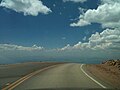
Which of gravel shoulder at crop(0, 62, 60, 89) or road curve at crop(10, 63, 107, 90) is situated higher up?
gravel shoulder at crop(0, 62, 60, 89)

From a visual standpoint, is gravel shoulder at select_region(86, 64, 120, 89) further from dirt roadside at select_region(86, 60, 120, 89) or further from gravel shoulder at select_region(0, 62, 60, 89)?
gravel shoulder at select_region(0, 62, 60, 89)

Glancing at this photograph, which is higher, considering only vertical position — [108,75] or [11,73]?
[11,73]

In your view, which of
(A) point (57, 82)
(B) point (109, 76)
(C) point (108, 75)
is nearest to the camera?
(A) point (57, 82)

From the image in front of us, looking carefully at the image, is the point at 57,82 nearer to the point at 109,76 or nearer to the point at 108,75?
the point at 109,76

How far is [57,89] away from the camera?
1313cm

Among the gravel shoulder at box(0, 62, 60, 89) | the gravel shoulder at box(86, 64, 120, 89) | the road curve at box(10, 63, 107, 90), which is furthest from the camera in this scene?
the gravel shoulder at box(0, 62, 60, 89)

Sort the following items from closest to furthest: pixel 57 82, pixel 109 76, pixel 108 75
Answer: pixel 57 82 < pixel 109 76 < pixel 108 75

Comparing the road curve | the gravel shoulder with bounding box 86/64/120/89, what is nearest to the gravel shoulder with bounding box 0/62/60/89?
the road curve

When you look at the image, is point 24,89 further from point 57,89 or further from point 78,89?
point 78,89

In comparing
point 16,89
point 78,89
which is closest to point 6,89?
point 16,89

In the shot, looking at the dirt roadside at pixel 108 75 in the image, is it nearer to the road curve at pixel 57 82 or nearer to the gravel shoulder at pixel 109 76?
the gravel shoulder at pixel 109 76

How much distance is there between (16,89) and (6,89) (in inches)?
19.3

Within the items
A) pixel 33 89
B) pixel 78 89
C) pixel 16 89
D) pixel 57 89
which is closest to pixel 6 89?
pixel 16 89

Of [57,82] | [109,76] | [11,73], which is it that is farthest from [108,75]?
[57,82]
